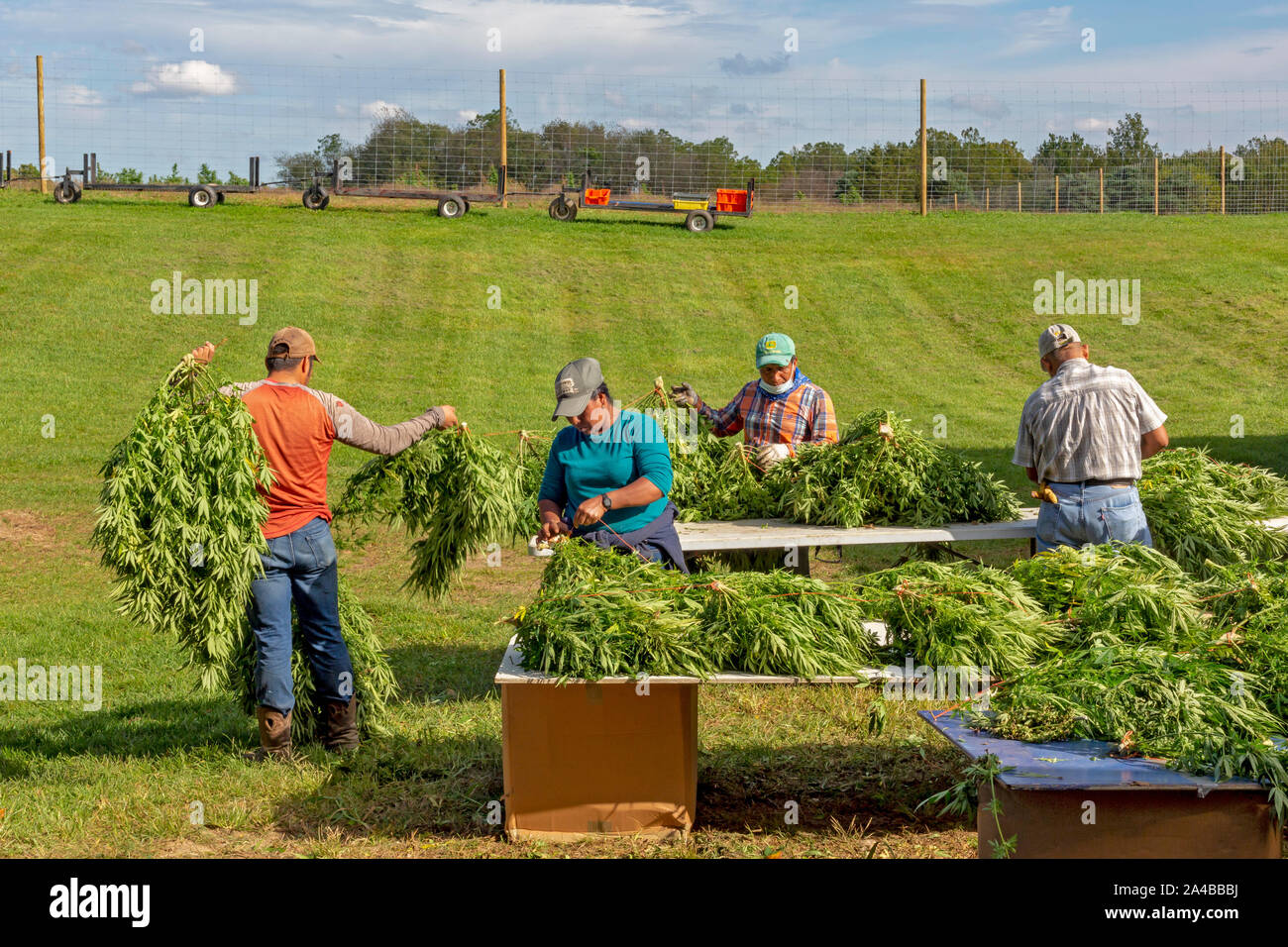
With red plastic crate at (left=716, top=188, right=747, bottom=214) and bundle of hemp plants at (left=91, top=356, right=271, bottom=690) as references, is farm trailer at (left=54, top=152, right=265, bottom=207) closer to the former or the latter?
red plastic crate at (left=716, top=188, right=747, bottom=214)

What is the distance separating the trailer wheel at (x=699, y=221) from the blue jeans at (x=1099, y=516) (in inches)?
769

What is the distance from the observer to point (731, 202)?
25.2 meters

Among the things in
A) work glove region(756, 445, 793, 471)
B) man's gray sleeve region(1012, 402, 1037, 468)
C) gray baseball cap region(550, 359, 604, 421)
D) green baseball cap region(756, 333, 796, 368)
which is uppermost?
green baseball cap region(756, 333, 796, 368)

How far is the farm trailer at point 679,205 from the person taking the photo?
24.3m

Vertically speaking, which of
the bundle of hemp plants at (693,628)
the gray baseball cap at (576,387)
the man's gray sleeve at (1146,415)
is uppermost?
the gray baseball cap at (576,387)

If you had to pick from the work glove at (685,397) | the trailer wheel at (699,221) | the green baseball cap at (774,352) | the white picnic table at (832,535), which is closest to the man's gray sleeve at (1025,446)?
the white picnic table at (832,535)

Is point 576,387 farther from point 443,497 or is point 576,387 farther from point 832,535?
point 832,535

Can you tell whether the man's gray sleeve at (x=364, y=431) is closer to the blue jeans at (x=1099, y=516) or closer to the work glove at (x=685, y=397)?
the work glove at (x=685, y=397)

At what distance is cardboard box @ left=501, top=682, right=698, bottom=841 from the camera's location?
435cm

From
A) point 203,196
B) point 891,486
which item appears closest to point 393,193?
point 203,196

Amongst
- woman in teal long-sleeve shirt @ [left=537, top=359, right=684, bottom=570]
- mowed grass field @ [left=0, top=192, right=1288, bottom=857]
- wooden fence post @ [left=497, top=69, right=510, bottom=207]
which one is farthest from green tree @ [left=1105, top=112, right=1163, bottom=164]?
woman in teal long-sleeve shirt @ [left=537, top=359, right=684, bottom=570]

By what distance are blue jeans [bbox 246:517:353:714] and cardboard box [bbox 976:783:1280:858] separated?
3.09 m

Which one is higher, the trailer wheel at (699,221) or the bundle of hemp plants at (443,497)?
the trailer wheel at (699,221)
